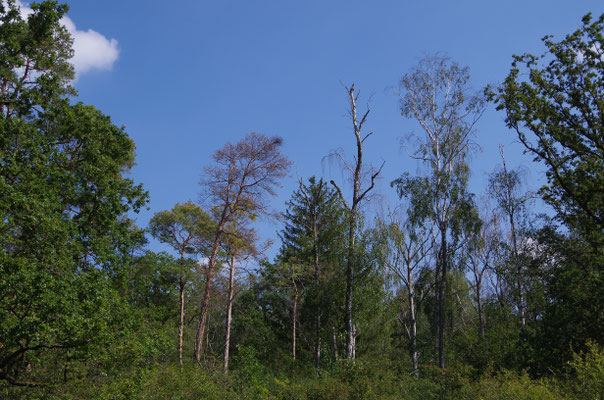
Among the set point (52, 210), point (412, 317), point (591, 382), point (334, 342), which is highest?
point (52, 210)

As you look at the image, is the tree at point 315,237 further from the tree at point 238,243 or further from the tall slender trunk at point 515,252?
the tall slender trunk at point 515,252

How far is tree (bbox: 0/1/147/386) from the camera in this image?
8719 millimetres

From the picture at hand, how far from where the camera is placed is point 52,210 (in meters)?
10.8

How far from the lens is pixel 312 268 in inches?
845

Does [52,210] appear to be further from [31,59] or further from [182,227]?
[182,227]

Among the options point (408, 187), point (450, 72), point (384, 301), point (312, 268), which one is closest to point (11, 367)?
point (312, 268)

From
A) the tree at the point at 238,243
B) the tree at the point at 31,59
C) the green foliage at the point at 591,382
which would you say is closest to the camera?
the green foliage at the point at 591,382

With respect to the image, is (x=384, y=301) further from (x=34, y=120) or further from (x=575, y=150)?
(x=34, y=120)

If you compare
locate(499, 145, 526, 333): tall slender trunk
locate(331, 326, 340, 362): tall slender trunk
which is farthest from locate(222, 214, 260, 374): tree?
locate(499, 145, 526, 333): tall slender trunk

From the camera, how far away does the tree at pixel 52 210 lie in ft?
28.6

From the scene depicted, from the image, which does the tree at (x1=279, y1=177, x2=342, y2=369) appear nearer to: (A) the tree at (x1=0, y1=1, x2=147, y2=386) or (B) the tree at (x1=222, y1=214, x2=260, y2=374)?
(B) the tree at (x1=222, y1=214, x2=260, y2=374)

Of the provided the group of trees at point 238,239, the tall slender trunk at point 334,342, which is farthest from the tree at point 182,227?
the tall slender trunk at point 334,342

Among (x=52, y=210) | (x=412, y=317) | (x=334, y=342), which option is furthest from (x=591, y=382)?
(x=412, y=317)

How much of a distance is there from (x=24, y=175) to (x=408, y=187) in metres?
17.1
